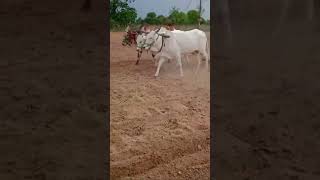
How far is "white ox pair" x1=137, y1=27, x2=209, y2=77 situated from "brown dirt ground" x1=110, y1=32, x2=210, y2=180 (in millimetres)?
220

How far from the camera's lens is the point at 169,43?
18.2 ft

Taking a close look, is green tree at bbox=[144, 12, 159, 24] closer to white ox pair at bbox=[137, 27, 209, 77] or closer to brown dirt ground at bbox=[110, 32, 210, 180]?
brown dirt ground at bbox=[110, 32, 210, 180]

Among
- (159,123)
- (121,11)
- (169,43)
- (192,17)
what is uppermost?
(192,17)

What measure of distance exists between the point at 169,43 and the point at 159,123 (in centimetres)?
201

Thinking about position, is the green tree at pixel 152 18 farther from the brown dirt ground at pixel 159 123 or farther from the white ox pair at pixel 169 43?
the white ox pair at pixel 169 43

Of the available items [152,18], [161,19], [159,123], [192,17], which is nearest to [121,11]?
[159,123]

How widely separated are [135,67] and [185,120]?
237 centimetres

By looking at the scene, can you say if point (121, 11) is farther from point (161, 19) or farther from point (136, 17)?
point (161, 19)

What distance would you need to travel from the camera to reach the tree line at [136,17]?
5.05 metres

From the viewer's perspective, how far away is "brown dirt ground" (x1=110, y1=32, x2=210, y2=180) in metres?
2.67

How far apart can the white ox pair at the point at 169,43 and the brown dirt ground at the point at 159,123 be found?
22 cm
